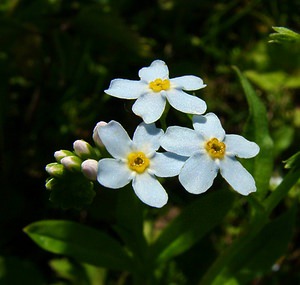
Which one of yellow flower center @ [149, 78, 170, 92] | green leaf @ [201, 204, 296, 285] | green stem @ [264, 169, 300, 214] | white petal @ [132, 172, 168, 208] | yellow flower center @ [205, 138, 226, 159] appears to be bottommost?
green leaf @ [201, 204, 296, 285]

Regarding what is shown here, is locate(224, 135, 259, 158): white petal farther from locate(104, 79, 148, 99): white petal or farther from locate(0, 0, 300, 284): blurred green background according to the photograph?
locate(0, 0, 300, 284): blurred green background

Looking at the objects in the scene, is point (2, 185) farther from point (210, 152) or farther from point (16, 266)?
point (210, 152)

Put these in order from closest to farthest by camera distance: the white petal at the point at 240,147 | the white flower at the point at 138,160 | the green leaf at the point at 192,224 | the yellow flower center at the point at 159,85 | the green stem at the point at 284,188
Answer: the white flower at the point at 138,160 → the white petal at the point at 240,147 → the yellow flower center at the point at 159,85 → the green stem at the point at 284,188 → the green leaf at the point at 192,224

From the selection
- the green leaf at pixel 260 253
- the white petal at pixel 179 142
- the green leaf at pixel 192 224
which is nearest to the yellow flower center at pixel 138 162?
the white petal at pixel 179 142

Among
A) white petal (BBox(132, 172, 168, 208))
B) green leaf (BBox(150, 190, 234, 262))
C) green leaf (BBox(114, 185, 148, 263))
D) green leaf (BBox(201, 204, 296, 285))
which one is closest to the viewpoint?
white petal (BBox(132, 172, 168, 208))

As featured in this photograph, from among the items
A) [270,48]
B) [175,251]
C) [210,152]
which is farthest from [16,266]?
[270,48]

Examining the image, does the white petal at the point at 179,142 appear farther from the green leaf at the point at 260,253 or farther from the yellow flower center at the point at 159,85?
the green leaf at the point at 260,253

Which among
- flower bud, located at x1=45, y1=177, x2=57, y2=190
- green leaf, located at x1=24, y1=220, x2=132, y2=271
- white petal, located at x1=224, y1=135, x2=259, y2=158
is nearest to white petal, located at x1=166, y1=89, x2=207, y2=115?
white petal, located at x1=224, y1=135, x2=259, y2=158
